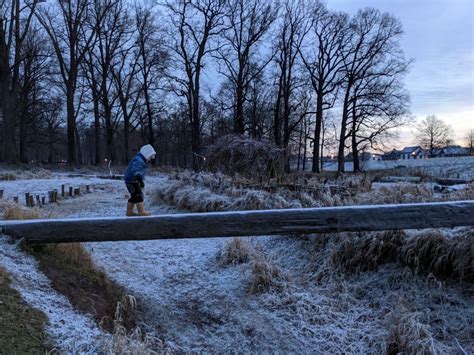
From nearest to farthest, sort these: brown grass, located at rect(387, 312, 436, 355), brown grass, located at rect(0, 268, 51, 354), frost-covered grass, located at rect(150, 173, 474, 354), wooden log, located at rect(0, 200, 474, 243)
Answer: brown grass, located at rect(0, 268, 51, 354) < brown grass, located at rect(387, 312, 436, 355) < frost-covered grass, located at rect(150, 173, 474, 354) < wooden log, located at rect(0, 200, 474, 243)

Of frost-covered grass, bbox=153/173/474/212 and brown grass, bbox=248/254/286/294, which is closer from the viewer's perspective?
brown grass, bbox=248/254/286/294

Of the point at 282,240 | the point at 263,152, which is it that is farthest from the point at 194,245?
the point at 263,152

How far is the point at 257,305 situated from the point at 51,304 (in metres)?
2.23

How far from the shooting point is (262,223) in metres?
4.27

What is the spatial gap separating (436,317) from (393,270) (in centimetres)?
91

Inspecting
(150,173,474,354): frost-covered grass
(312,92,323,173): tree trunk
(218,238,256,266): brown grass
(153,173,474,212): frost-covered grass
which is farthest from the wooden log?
(312,92,323,173): tree trunk

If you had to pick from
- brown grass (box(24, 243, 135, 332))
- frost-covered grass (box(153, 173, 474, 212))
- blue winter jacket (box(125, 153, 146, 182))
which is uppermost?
blue winter jacket (box(125, 153, 146, 182))

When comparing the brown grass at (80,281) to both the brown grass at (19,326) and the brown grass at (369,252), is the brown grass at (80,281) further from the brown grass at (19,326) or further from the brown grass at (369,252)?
the brown grass at (369,252)

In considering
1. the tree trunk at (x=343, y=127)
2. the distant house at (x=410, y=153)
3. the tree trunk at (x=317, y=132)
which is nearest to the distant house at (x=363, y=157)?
the distant house at (x=410, y=153)

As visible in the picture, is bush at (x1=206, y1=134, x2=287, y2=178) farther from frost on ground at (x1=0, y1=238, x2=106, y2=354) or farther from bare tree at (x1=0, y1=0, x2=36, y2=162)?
bare tree at (x1=0, y1=0, x2=36, y2=162)

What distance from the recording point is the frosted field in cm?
365

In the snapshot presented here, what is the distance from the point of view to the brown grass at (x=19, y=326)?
2688 mm

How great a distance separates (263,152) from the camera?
37.8ft

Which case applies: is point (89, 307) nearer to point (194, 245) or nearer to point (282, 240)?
point (194, 245)
